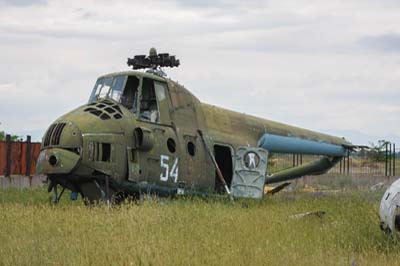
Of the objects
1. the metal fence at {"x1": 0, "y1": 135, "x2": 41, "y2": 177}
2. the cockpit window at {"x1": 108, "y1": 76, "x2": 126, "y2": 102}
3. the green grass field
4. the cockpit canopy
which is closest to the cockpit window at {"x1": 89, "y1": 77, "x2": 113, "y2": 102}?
the cockpit canopy

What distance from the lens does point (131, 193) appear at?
14.0 metres

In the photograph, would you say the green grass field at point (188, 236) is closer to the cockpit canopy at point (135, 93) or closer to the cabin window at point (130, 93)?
the cockpit canopy at point (135, 93)

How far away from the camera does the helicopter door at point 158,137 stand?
13.7 meters

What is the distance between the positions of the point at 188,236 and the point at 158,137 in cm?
496

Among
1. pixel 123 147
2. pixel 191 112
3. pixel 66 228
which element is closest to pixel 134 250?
pixel 66 228

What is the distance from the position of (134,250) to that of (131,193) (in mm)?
6342

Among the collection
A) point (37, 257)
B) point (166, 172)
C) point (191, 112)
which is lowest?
point (37, 257)

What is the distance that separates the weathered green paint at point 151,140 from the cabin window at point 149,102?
13 cm

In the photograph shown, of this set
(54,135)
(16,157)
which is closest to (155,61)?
(54,135)

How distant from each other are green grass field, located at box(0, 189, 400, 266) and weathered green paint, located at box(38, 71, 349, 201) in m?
0.88

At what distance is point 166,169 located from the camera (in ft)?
46.3

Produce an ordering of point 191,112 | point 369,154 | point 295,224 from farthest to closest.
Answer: point 369,154 < point 191,112 < point 295,224

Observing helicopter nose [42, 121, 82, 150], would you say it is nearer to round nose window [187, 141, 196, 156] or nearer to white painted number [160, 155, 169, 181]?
white painted number [160, 155, 169, 181]

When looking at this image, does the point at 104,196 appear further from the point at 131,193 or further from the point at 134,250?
the point at 134,250
